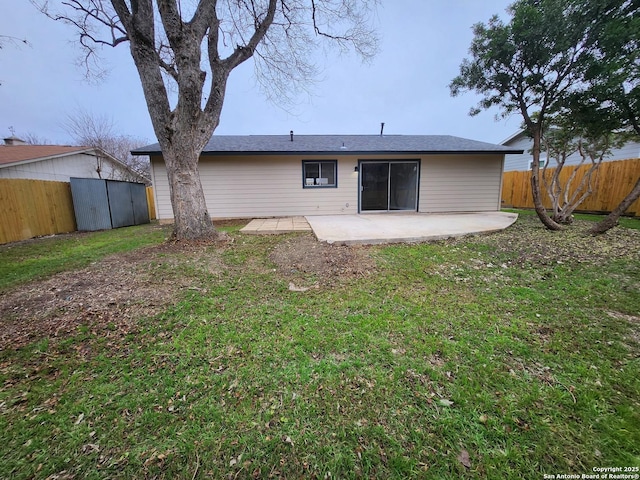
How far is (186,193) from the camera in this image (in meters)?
5.12

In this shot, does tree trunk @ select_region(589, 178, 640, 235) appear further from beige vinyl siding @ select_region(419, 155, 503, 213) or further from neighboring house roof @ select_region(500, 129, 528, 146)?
neighboring house roof @ select_region(500, 129, 528, 146)

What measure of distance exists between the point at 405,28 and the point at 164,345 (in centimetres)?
1155

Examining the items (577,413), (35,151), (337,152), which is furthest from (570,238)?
(35,151)

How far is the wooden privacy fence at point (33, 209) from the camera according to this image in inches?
267

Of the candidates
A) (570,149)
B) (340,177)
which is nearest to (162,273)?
(340,177)

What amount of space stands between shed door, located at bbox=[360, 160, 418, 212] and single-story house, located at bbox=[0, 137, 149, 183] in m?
12.6

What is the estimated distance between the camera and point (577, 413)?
1529mm

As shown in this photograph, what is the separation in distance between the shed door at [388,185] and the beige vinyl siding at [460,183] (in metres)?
0.37

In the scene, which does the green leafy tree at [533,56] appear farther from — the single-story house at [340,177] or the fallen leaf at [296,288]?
the fallen leaf at [296,288]

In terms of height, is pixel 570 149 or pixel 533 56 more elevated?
pixel 533 56

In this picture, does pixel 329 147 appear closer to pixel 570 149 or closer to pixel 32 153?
pixel 570 149

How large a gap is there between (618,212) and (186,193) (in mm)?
8724

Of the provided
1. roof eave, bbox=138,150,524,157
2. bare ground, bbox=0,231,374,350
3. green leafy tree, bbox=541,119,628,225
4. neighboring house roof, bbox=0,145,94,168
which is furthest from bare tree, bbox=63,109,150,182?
green leafy tree, bbox=541,119,628,225

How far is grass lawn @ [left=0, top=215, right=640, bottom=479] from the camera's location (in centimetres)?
132
